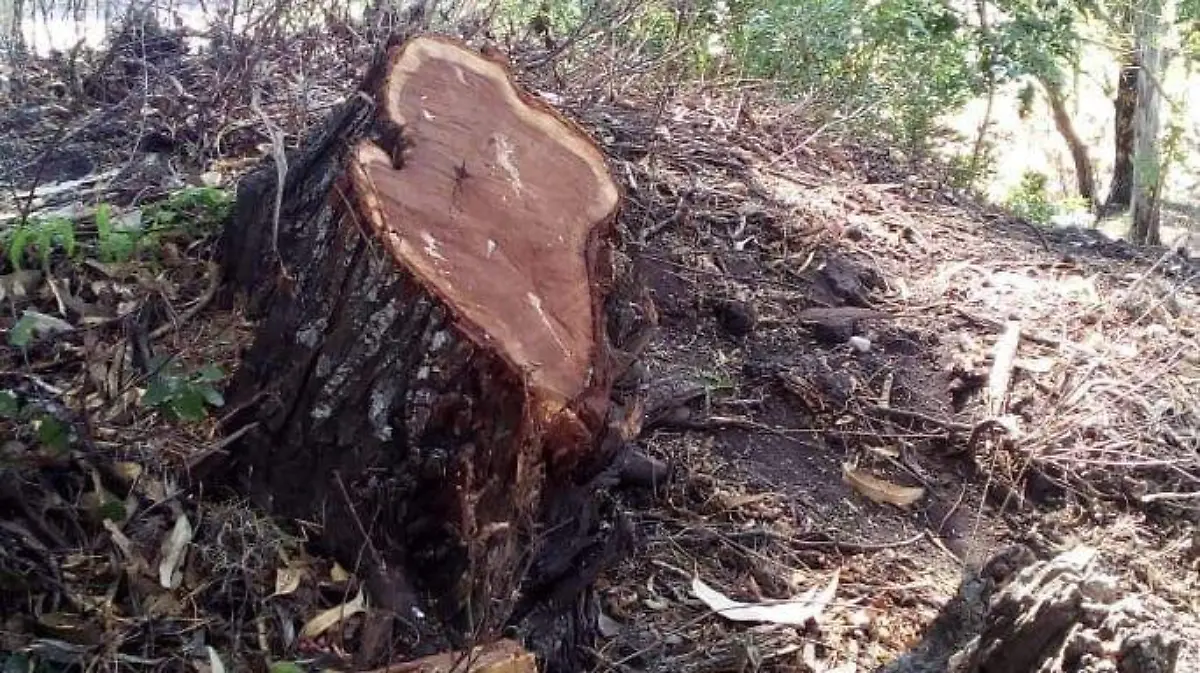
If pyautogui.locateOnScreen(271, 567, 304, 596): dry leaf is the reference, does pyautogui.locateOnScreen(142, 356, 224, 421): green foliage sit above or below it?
above

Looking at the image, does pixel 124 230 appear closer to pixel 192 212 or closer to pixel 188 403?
pixel 192 212

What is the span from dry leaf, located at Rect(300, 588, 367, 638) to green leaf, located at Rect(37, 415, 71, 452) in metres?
0.51

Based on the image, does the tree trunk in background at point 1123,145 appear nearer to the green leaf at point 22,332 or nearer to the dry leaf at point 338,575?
the dry leaf at point 338,575

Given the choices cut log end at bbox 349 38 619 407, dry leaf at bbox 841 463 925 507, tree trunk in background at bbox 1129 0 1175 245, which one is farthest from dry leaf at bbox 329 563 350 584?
tree trunk in background at bbox 1129 0 1175 245

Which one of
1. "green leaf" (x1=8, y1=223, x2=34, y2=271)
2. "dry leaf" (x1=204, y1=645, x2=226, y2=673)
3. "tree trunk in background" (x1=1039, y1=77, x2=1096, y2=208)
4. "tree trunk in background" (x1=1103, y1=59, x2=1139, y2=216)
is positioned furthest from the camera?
"tree trunk in background" (x1=1039, y1=77, x2=1096, y2=208)

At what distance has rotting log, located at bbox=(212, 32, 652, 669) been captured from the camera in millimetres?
1986

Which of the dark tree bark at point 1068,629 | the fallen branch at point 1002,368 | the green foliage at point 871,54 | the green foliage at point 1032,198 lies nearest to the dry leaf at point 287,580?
the dark tree bark at point 1068,629

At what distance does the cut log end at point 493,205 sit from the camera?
Answer: 6.65ft

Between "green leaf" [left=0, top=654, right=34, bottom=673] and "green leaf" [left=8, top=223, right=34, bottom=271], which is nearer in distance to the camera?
"green leaf" [left=0, top=654, right=34, bottom=673]

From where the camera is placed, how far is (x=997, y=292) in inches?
156

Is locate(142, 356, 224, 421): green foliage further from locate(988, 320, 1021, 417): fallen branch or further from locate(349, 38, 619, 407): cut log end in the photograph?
locate(988, 320, 1021, 417): fallen branch

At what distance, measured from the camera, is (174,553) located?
1.97m

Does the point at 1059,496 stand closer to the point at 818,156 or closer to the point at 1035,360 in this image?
the point at 1035,360

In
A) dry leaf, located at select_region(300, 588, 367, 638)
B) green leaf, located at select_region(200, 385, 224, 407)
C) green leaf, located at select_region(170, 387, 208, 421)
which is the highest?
green leaf, located at select_region(200, 385, 224, 407)
